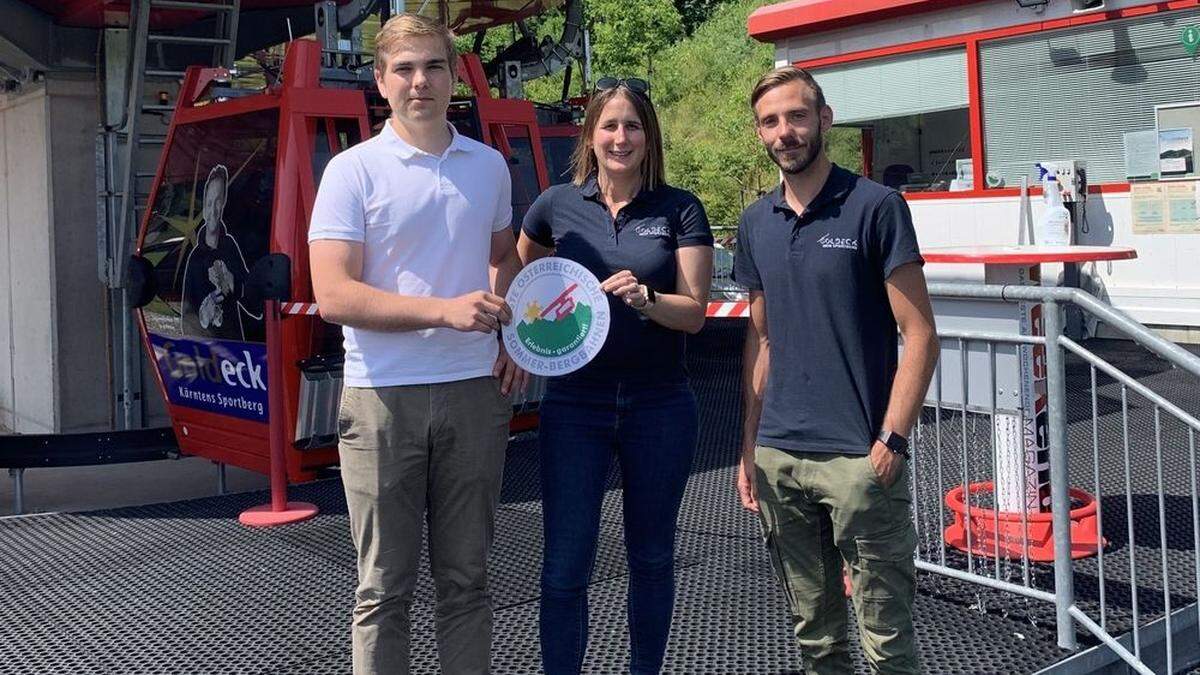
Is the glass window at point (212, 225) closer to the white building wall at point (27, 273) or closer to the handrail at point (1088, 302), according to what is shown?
the white building wall at point (27, 273)

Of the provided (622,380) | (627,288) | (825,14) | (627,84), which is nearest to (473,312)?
(627,288)

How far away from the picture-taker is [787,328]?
3061 mm

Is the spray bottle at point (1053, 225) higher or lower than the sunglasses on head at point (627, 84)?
higher

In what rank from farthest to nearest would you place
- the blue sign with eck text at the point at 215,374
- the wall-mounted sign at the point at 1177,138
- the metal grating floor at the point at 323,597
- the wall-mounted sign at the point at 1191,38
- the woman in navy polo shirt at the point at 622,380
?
the wall-mounted sign at the point at 1177,138 → the wall-mounted sign at the point at 1191,38 → the blue sign with eck text at the point at 215,374 → the metal grating floor at the point at 323,597 → the woman in navy polo shirt at the point at 622,380

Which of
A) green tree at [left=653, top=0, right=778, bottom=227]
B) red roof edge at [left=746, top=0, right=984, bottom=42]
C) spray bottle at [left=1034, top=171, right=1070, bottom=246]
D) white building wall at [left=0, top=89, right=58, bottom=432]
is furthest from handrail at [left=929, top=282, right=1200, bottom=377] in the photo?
green tree at [left=653, top=0, right=778, bottom=227]

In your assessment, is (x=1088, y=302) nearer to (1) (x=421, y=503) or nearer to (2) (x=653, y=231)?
(2) (x=653, y=231)

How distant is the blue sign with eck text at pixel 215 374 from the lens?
637cm

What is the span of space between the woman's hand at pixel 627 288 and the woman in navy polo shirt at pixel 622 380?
0.10 m

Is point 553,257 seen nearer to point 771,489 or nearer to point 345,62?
point 771,489

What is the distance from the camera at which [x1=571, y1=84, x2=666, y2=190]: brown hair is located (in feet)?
10.6

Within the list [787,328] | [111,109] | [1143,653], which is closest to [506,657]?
[787,328]

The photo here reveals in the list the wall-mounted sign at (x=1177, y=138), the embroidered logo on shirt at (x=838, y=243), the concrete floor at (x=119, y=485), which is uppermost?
the wall-mounted sign at (x=1177, y=138)

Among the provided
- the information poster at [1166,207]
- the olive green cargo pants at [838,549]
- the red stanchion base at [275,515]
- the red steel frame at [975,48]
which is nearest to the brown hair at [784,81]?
the olive green cargo pants at [838,549]

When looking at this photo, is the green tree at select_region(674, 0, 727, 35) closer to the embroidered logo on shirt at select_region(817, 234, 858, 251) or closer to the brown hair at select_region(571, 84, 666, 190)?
the brown hair at select_region(571, 84, 666, 190)
